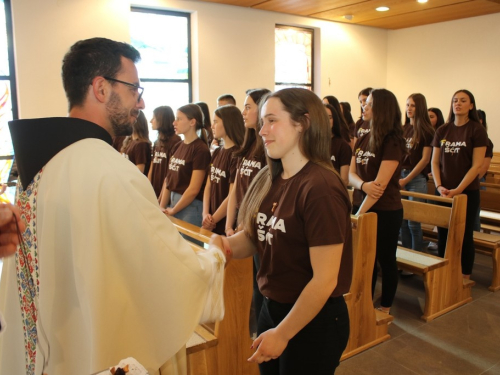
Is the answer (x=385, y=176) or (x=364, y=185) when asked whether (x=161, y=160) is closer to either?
(x=364, y=185)

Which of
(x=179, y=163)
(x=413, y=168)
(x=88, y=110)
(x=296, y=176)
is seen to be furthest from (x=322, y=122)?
(x=413, y=168)

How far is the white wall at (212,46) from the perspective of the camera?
554cm

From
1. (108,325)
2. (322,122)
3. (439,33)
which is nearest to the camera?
(108,325)

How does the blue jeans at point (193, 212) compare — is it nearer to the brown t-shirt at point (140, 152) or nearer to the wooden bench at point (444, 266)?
the brown t-shirt at point (140, 152)

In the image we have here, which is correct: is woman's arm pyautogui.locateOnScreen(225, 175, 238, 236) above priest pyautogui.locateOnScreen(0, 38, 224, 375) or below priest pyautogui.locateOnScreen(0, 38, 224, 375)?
below

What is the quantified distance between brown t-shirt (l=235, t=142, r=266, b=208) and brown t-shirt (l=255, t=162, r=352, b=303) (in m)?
1.21

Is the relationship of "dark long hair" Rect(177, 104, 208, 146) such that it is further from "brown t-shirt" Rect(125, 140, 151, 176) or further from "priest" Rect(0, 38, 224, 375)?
"priest" Rect(0, 38, 224, 375)

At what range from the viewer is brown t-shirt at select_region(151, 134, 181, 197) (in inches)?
164

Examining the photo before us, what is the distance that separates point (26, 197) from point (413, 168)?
418 cm

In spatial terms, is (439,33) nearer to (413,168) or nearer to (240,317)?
(413,168)

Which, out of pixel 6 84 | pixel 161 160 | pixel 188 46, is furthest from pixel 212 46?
pixel 161 160

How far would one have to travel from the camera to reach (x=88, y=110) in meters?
1.42

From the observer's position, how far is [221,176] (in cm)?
333

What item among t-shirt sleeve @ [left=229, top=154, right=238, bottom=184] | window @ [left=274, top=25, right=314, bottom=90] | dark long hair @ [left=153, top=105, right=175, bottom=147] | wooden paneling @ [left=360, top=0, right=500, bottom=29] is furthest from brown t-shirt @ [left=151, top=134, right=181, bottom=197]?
wooden paneling @ [left=360, top=0, right=500, bottom=29]
